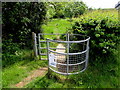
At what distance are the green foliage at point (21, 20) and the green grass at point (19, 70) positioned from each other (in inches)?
56.1

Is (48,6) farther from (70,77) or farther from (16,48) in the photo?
(70,77)

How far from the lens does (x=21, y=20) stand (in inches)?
203

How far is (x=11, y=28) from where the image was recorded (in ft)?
18.4

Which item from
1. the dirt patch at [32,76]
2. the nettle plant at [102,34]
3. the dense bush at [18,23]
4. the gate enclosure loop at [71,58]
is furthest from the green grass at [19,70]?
the nettle plant at [102,34]

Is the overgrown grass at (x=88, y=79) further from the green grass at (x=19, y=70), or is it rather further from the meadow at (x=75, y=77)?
the green grass at (x=19, y=70)

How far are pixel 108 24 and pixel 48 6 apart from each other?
3.46 meters

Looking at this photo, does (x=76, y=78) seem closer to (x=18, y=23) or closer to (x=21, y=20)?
(x=21, y=20)

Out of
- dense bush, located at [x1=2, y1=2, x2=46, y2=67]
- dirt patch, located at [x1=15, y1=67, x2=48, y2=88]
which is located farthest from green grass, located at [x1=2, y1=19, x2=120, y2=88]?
dense bush, located at [x1=2, y1=2, x2=46, y2=67]

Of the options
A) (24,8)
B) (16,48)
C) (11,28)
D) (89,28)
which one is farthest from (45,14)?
(89,28)

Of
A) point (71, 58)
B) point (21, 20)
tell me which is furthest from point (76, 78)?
point (21, 20)

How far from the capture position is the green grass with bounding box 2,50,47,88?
3160 mm

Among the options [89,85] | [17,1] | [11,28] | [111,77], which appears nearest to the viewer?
[89,85]

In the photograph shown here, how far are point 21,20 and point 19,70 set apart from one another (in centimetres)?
258

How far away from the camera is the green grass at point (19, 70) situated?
3.16 meters
